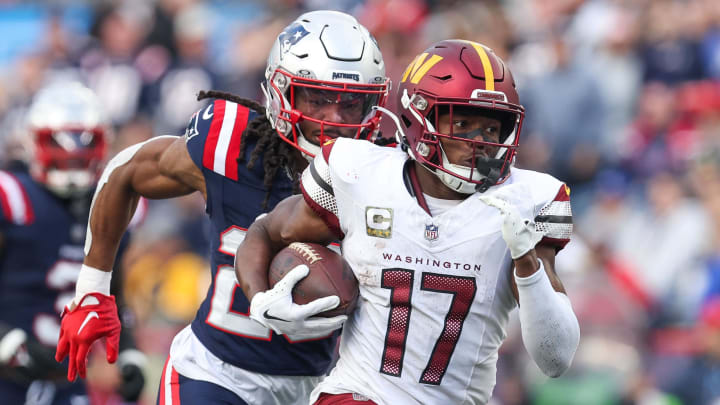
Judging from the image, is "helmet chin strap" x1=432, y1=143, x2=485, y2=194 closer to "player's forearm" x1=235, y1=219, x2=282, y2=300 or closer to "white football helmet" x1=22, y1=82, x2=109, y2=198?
"player's forearm" x1=235, y1=219, x2=282, y2=300

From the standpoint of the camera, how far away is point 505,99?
11.2 feet

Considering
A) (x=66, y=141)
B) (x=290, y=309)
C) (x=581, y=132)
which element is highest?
(x=290, y=309)

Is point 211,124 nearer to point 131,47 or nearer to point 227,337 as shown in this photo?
point 227,337

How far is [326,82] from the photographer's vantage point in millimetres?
3992

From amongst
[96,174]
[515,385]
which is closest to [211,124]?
[96,174]

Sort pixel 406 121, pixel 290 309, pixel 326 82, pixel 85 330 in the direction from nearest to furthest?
pixel 290 309 < pixel 406 121 < pixel 326 82 < pixel 85 330

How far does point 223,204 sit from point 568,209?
1404mm

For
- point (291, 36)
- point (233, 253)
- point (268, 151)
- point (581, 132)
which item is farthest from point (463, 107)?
point (581, 132)

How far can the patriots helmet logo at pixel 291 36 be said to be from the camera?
4.16 metres

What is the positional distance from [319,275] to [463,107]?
0.70 meters

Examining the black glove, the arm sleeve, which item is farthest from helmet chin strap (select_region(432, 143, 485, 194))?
the black glove

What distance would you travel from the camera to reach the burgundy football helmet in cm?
336

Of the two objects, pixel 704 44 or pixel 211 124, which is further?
pixel 704 44

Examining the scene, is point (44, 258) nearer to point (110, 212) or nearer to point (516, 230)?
point (110, 212)
